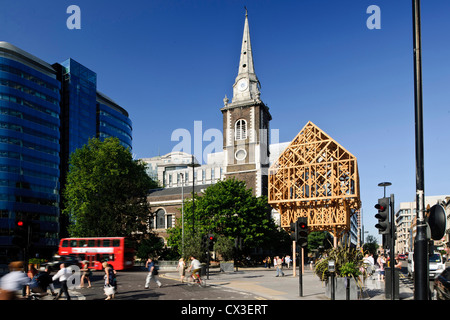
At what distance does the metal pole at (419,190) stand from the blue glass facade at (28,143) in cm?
7017

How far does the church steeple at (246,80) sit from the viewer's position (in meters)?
66.9

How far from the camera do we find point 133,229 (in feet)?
157

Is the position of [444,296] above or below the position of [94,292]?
above

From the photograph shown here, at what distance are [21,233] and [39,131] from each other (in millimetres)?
68905

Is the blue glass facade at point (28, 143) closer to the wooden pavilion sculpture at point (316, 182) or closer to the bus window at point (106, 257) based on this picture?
the bus window at point (106, 257)

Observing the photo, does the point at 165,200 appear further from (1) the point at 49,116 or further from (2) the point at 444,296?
(2) the point at 444,296

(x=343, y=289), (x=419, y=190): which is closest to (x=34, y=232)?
(x=343, y=289)

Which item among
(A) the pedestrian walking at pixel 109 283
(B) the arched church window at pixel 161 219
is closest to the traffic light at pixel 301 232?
(A) the pedestrian walking at pixel 109 283

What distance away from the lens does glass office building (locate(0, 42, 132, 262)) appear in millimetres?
71500

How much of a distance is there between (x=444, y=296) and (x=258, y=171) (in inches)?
2031

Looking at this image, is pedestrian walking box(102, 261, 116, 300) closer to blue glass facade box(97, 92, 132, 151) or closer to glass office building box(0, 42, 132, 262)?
glass office building box(0, 42, 132, 262)

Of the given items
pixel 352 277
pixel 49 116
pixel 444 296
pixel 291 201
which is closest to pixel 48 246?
pixel 49 116

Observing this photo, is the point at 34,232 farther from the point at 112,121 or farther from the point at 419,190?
the point at 112,121

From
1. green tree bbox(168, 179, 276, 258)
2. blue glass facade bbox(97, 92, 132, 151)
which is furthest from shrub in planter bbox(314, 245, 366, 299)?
blue glass facade bbox(97, 92, 132, 151)
